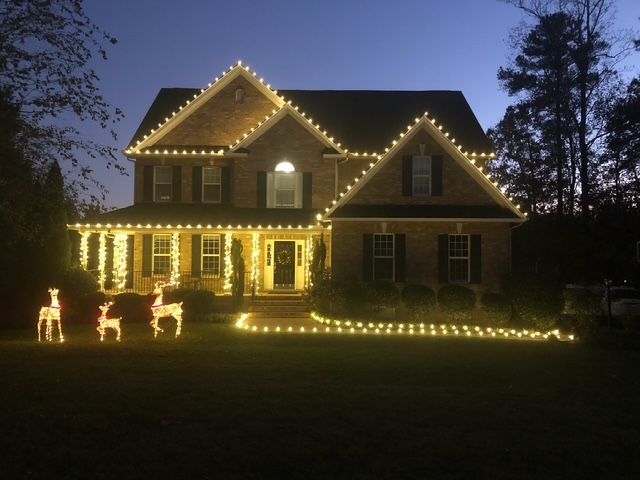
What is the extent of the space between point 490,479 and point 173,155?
69.6ft

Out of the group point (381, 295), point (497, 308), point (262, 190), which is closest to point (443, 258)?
point (497, 308)

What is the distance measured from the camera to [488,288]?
22.0 metres

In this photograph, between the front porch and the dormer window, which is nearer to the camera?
the front porch

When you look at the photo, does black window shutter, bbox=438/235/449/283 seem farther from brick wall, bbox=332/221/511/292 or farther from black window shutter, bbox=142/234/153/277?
black window shutter, bbox=142/234/153/277

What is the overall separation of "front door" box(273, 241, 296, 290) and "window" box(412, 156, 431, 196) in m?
5.37

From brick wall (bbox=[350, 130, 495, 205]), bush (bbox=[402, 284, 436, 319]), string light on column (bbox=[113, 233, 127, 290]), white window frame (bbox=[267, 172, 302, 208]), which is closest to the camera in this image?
bush (bbox=[402, 284, 436, 319])

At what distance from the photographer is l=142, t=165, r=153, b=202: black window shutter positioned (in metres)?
25.5

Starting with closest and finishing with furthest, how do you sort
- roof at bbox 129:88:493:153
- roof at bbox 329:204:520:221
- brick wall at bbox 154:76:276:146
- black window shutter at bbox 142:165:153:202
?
roof at bbox 329:204:520:221
black window shutter at bbox 142:165:153:202
brick wall at bbox 154:76:276:146
roof at bbox 129:88:493:153

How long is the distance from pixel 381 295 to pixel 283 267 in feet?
19.0

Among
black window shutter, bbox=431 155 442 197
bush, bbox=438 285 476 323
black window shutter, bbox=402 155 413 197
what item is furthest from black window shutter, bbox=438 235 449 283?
black window shutter, bbox=402 155 413 197

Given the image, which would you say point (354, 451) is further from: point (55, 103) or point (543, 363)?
point (55, 103)

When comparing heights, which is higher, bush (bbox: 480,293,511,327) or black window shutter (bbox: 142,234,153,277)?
black window shutter (bbox: 142,234,153,277)

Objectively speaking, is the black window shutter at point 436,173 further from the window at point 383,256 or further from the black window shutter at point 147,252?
the black window shutter at point 147,252

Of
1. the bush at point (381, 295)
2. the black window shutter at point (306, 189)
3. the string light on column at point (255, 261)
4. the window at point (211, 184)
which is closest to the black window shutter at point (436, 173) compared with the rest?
the bush at point (381, 295)
